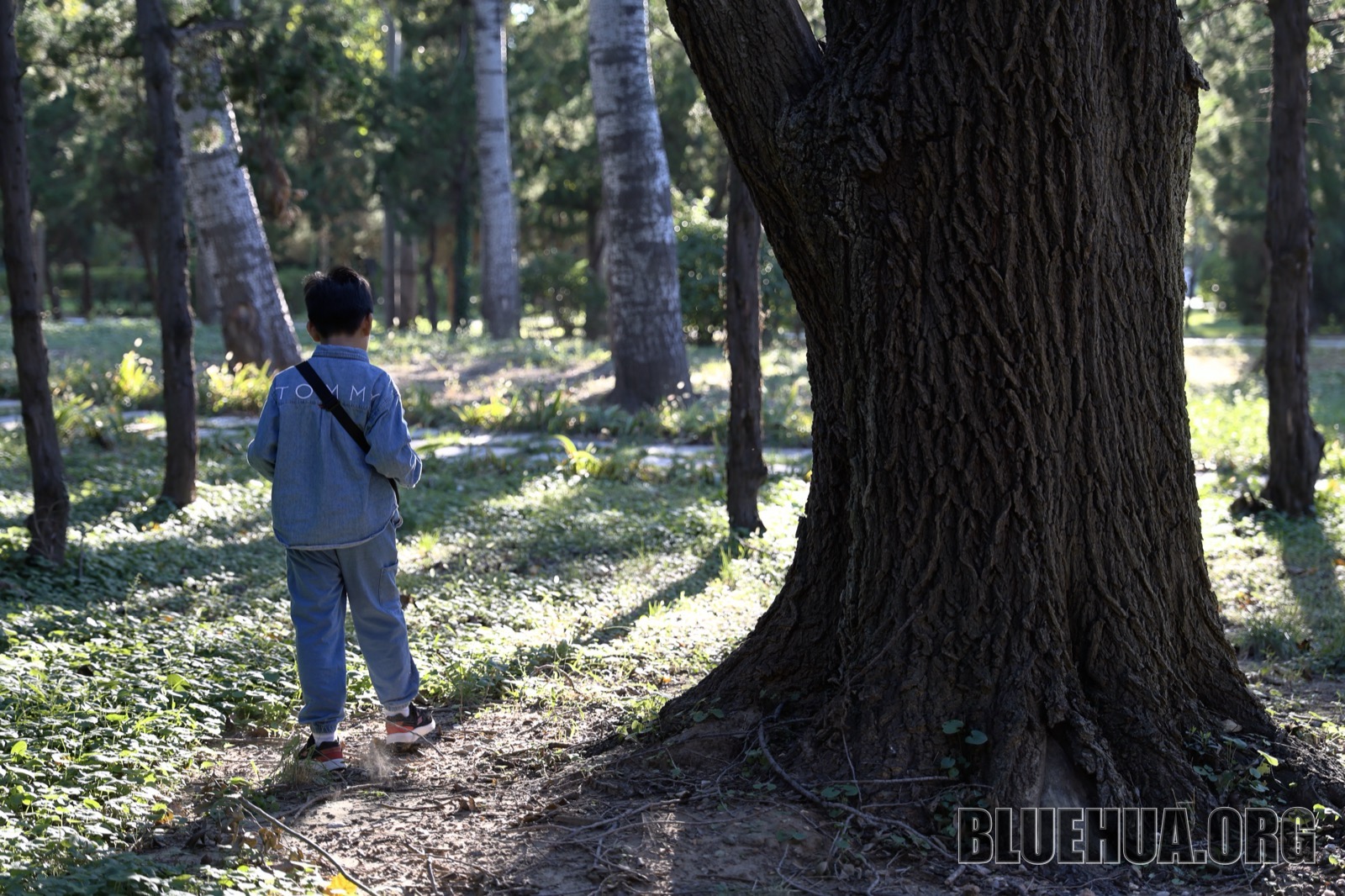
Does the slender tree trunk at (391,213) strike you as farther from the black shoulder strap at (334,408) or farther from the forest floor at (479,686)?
the black shoulder strap at (334,408)

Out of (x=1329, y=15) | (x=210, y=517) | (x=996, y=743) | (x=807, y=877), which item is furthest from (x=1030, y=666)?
(x=1329, y=15)

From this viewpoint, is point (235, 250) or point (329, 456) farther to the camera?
point (235, 250)

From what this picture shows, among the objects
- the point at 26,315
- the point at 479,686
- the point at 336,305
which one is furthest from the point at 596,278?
the point at 336,305

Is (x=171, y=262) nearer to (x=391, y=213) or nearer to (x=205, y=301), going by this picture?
(x=205, y=301)

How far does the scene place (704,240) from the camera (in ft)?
67.6

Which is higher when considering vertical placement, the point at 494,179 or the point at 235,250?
the point at 494,179

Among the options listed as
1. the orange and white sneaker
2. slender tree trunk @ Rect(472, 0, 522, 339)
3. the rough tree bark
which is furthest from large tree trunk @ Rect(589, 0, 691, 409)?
the orange and white sneaker

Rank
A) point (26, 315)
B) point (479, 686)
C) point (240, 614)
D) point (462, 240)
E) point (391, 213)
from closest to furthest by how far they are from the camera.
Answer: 1. point (479, 686)
2. point (240, 614)
3. point (26, 315)
4. point (462, 240)
5. point (391, 213)

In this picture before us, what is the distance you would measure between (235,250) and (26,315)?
712cm

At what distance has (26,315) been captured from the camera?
642 centimetres

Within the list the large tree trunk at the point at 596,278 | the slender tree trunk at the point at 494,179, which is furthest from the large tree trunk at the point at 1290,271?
the large tree trunk at the point at 596,278

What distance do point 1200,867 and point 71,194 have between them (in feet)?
125

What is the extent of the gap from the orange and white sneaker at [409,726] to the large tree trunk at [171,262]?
4575mm

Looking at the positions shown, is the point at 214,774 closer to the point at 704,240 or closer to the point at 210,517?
the point at 210,517
